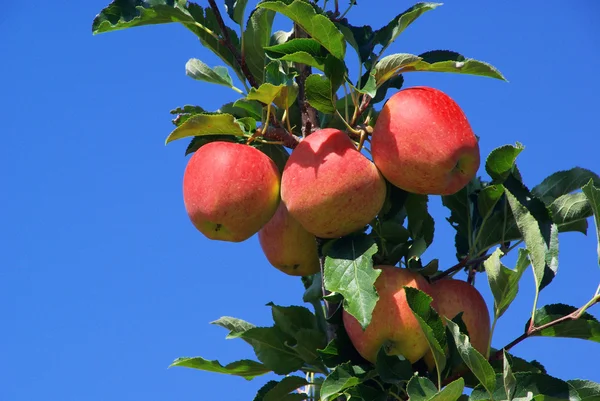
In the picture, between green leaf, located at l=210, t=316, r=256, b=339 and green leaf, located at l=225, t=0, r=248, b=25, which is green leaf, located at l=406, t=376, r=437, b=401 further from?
green leaf, located at l=225, t=0, r=248, b=25

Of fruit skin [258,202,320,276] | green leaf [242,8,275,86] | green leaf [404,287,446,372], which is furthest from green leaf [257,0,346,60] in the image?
green leaf [404,287,446,372]

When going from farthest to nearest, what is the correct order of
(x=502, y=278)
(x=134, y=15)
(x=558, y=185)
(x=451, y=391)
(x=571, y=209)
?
(x=134, y=15) < (x=558, y=185) < (x=571, y=209) < (x=502, y=278) < (x=451, y=391)

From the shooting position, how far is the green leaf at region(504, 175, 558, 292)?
8.21 feet

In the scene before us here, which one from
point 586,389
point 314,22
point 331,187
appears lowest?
point 586,389

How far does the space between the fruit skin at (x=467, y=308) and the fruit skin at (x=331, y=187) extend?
1.07 ft

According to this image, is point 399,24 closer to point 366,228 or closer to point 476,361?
point 366,228

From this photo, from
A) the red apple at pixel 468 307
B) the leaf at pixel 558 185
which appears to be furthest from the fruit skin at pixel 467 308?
the leaf at pixel 558 185

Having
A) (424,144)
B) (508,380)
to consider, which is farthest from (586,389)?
(424,144)

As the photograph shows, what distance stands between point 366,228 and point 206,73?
2.63ft

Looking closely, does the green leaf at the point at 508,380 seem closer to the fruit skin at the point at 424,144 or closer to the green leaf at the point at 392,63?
the fruit skin at the point at 424,144

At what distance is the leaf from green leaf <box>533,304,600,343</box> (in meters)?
0.38

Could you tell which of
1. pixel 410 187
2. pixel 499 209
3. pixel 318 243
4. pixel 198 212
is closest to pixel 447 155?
pixel 410 187

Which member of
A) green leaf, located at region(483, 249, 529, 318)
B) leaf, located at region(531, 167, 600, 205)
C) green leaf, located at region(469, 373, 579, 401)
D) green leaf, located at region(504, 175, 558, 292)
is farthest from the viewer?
leaf, located at region(531, 167, 600, 205)

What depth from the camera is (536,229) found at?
2496mm
